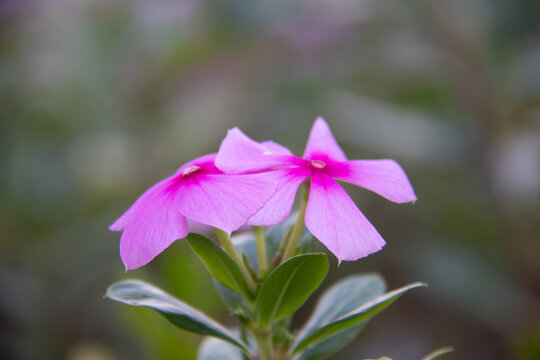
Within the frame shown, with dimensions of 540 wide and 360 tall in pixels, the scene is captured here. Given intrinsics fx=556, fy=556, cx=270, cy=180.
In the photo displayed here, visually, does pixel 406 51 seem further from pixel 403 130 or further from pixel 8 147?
pixel 8 147

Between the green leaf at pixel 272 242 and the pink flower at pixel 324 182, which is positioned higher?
the pink flower at pixel 324 182

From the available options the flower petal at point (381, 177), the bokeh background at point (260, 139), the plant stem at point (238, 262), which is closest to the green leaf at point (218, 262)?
the plant stem at point (238, 262)

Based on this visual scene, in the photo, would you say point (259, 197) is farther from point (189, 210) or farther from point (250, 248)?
point (250, 248)

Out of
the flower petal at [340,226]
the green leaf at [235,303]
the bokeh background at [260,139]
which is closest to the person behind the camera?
the flower petal at [340,226]

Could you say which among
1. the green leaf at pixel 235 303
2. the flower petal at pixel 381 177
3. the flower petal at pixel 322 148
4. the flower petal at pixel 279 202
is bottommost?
the green leaf at pixel 235 303

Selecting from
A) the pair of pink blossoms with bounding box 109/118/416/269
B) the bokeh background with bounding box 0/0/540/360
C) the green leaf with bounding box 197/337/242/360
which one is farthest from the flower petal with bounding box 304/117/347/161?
the bokeh background with bounding box 0/0/540/360

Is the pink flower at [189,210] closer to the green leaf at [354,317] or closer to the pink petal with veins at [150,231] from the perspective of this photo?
the pink petal with veins at [150,231]

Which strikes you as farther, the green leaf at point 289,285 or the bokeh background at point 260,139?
the bokeh background at point 260,139
